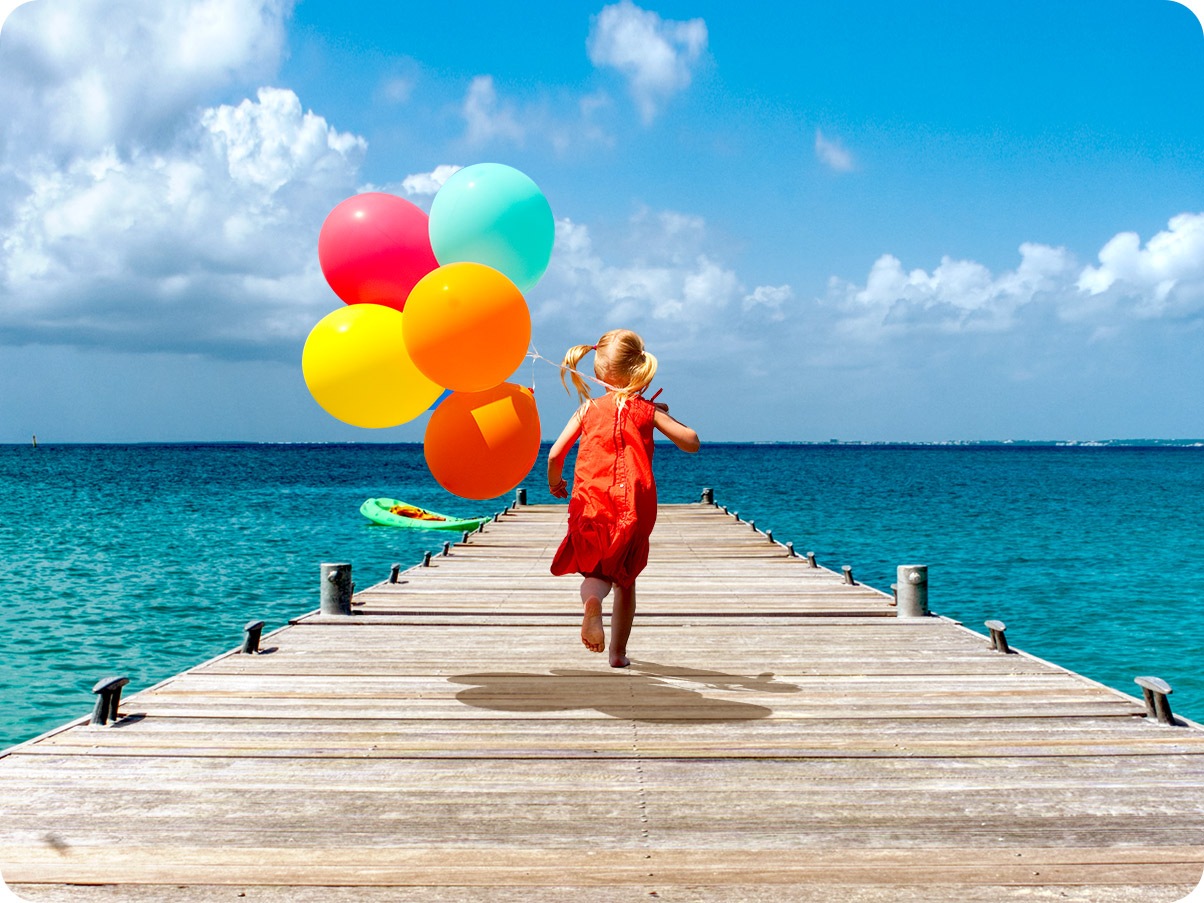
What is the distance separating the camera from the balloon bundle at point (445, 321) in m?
4.73

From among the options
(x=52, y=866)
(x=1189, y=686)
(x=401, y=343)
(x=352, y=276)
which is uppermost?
(x=352, y=276)

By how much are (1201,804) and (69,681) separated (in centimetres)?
1331

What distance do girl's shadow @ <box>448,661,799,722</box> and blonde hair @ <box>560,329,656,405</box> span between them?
1.87 metres

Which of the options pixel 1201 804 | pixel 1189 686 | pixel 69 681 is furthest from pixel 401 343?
pixel 1189 686

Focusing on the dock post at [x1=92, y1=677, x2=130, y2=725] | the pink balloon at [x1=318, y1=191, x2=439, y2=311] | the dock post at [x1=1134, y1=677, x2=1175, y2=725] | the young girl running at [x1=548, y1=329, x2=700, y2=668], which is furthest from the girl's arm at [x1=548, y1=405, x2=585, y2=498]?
the dock post at [x1=1134, y1=677, x2=1175, y2=725]

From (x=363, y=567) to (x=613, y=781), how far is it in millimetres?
20304

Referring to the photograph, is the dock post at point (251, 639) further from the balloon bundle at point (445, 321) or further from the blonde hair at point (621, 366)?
the blonde hair at point (621, 366)

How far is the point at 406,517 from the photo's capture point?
3303 cm

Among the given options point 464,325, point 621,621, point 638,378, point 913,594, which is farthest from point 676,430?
point 913,594

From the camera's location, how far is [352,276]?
5.30 m

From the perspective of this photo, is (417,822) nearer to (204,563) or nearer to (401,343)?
(401,343)

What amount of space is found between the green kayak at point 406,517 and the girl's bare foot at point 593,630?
25364 mm

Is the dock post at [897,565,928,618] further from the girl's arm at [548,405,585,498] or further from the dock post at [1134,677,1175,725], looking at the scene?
the girl's arm at [548,405,585,498]

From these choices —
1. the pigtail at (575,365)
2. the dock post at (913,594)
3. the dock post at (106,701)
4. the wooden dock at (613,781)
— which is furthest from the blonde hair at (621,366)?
the dock post at (913,594)
